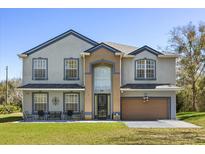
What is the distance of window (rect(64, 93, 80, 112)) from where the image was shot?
30031mm

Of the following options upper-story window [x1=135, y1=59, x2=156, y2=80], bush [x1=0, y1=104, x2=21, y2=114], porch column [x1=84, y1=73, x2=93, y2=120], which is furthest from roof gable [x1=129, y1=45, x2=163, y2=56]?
bush [x1=0, y1=104, x2=21, y2=114]

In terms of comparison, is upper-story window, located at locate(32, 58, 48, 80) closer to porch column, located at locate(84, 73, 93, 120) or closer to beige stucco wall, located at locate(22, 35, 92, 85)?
beige stucco wall, located at locate(22, 35, 92, 85)

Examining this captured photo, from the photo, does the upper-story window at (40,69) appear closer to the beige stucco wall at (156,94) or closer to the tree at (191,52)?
the beige stucco wall at (156,94)

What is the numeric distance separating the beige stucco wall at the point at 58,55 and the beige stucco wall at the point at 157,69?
12.6 feet

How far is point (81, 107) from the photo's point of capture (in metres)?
30.0

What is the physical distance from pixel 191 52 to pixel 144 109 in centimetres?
1458

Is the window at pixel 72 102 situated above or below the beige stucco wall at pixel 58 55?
below

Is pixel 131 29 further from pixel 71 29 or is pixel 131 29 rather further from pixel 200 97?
pixel 200 97

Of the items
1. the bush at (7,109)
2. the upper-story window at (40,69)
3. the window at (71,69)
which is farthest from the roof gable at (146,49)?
the bush at (7,109)

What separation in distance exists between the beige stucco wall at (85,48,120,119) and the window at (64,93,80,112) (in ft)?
4.27

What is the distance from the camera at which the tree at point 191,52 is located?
4094 centimetres

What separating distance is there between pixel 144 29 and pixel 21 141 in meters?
13.9
